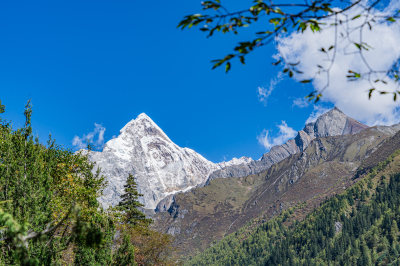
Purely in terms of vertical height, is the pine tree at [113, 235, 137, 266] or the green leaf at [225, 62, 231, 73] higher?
the pine tree at [113, 235, 137, 266]

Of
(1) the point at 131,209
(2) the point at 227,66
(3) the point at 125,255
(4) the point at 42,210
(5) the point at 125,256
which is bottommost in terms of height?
(2) the point at 227,66

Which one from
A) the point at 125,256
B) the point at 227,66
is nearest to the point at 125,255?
the point at 125,256

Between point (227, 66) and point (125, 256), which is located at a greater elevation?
point (125, 256)

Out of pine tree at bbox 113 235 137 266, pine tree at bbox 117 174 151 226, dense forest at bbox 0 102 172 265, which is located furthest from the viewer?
pine tree at bbox 117 174 151 226

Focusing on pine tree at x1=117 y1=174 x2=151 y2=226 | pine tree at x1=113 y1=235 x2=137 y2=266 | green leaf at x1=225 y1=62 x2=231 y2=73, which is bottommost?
green leaf at x1=225 y1=62 x2=231 y2=73

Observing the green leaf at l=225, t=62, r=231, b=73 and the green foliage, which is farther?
the green foliage

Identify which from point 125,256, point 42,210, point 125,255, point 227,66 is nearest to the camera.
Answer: point 227,66

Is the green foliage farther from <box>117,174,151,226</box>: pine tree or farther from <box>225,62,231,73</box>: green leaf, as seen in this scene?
<box>225,62,231,73</box>: green leaf

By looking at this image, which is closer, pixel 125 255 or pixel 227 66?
pixel 227 66

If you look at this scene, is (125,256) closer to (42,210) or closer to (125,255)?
(125,255)

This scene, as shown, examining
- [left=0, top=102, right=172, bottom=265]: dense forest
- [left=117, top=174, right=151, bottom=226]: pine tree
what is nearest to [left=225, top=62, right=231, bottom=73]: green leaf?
[left=0, top=102, right=172, bottom=265]: dense forest

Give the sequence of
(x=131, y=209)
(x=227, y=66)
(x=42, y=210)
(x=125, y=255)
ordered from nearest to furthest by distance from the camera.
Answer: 1. (x=227, y=66)
2. (x=42, y=210)
3. (x=125, y=255)
4. (x=131, y=209)

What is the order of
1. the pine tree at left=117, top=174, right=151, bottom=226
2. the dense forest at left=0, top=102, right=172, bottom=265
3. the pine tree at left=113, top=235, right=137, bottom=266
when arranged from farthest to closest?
1. the pine tree at left=117, top=174, right=151, bottom=226
2. the pine tree at left=113, top=235, right=137, bottom=266
3. the dense forest at left=0, top=102, right=172, bottom=265

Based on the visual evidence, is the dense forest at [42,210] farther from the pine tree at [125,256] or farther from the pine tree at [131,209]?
the pine tree at [131,209]
